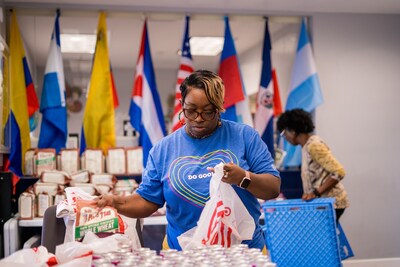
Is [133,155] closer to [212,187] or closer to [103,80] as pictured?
[103,80]

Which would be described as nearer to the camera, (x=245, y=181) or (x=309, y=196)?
(x=245, y=181)

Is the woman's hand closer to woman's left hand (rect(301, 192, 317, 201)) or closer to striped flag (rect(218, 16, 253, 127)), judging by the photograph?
woman's left hand (rect(301, 192, 317, 201))

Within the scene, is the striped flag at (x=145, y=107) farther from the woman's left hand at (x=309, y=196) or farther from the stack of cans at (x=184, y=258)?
the stack of cans at (x=184, y=258)

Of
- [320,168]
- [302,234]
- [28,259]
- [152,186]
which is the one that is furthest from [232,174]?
[320,168]

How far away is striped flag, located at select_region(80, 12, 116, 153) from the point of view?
14.7 feet

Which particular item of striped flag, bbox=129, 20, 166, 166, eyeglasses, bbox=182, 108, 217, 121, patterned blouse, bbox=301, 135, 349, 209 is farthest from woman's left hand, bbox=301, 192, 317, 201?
eyeglasses, bbox=182, 108, 217, 121

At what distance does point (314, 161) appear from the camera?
3.74 m

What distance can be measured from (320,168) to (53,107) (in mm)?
2343

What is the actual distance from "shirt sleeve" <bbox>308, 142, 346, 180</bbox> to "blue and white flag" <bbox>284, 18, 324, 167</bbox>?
1.08 meters

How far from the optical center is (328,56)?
194 inches

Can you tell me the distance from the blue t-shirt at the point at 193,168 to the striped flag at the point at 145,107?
2.48 meters

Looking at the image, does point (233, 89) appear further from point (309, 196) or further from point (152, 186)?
point (152, 186)

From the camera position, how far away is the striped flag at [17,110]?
419 centimetres

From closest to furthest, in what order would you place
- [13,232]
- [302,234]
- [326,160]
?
[302,234] → [13,232] → [326,160]
